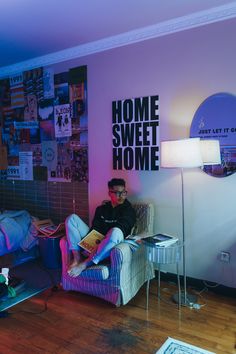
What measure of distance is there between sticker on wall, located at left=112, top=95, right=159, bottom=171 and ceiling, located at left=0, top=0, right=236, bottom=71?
0.71 m

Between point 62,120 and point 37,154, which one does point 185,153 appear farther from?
point 37,154

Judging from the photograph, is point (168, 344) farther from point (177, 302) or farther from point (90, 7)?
point (90, 7)

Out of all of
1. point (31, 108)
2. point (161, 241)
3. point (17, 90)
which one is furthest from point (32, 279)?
point (17, 90)

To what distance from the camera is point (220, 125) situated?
104 inches

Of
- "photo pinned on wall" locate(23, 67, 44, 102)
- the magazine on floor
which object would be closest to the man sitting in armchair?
the magazine on floor

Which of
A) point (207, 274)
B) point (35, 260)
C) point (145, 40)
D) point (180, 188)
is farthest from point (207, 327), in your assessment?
point (145, 40)

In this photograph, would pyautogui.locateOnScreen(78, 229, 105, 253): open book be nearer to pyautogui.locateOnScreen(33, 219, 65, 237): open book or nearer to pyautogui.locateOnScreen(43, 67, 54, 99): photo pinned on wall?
pyautogui.locateOnScreen(33, 219, 65, 237): open book

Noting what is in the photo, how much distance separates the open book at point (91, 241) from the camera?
275 cm

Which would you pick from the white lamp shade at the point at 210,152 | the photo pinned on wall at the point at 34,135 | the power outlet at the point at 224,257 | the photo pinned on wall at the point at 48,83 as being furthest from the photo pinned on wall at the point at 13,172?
the power outlet at the point at 224,257

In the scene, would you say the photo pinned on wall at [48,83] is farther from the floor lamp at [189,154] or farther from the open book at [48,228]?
the floor lamp at [189,154]

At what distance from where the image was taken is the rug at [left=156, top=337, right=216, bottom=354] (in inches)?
76.2

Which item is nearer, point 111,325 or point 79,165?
point 111,325

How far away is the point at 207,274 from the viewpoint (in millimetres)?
2822

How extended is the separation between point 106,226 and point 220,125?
1.43 metres
